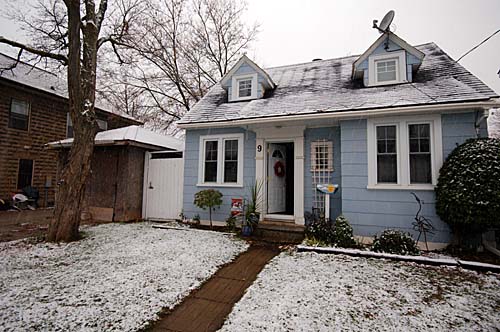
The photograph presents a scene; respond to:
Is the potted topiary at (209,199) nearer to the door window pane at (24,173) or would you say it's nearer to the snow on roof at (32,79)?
the snow on roof at (32,79)

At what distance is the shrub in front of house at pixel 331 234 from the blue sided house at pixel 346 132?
493 mm

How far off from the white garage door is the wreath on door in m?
3.12

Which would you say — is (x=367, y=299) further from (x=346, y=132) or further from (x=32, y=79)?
(x=32, y=79)

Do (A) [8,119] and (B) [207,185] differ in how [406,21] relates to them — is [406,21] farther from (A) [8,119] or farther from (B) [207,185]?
(A) [8,119]

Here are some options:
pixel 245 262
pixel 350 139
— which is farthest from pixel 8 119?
pixel 350 139

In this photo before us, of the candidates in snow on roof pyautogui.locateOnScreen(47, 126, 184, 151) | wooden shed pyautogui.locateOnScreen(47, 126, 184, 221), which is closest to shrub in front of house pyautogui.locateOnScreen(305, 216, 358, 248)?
wooden shed pyautogui.locateOnScreen(47, 126, 184, 221)

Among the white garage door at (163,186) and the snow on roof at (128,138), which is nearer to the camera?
the snow on roof at (128,138)

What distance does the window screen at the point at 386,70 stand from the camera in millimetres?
6504

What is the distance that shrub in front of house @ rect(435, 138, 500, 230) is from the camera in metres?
4.28

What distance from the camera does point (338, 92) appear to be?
683 centimetres

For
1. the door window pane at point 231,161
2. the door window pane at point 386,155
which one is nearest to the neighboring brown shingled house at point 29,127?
the door window pane at point 231,161

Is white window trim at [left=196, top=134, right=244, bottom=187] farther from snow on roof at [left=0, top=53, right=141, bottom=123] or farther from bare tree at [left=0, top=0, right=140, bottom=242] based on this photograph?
snow on roof at [left=0, top=53, right=141, bottom=123]

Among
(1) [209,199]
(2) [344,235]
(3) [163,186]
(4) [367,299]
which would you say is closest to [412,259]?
(2) [344,235]

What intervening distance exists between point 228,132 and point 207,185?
176 cm
